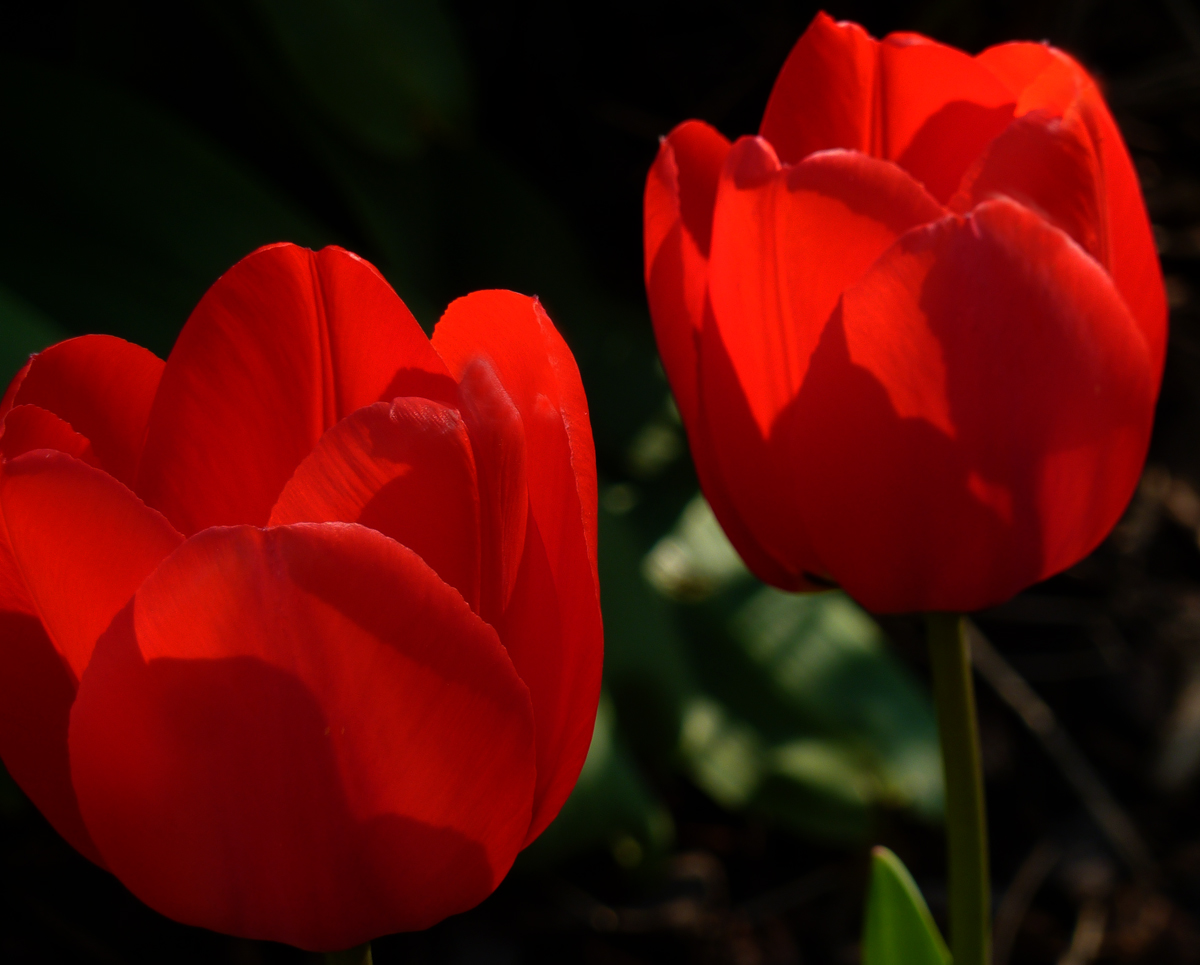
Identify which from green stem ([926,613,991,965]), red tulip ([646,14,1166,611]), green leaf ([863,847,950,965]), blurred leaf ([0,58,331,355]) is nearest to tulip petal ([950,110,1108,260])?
red tulip ([646,14,1166,611])

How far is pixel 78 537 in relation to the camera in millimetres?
238

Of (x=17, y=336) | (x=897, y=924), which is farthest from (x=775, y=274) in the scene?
(x=17, y=336)

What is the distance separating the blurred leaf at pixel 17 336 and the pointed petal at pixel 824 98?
33 centimetres

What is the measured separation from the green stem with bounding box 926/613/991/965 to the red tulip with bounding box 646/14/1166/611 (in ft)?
0.04

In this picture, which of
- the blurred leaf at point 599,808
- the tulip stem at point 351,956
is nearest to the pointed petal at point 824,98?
the tulip stem at point 351,956

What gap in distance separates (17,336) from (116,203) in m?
0.42

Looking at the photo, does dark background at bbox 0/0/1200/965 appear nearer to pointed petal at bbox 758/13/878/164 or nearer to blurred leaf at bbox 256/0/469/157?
blurred leaf at bbox 256/0/469/157

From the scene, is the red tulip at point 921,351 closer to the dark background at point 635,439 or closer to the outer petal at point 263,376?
the outer petal at point 263,376

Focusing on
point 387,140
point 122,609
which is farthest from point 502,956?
point 122,609

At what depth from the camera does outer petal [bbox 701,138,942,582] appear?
33cm

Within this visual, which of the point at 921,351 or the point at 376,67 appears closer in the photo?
the point at 921,351

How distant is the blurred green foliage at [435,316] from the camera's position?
2.81 ft

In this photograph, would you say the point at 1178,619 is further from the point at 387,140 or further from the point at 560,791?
the point at 560,791

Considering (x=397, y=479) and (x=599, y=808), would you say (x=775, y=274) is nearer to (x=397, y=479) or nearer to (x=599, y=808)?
(x=397, y=479)
